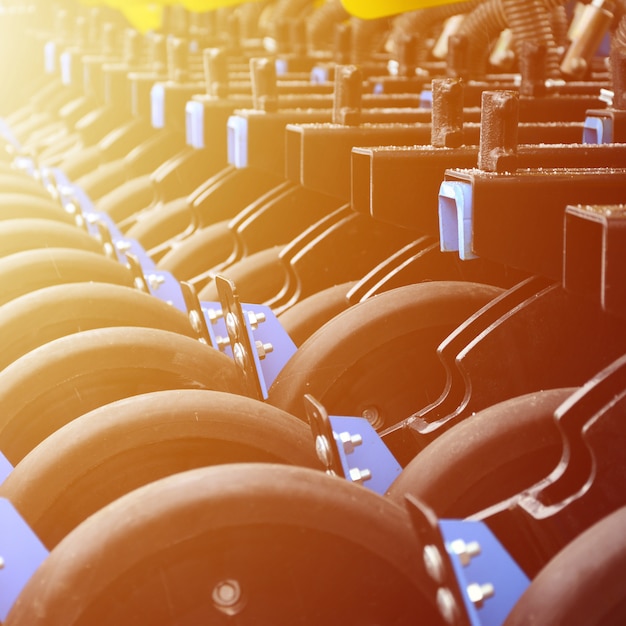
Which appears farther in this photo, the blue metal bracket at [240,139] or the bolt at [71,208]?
the bolt at [71,208]

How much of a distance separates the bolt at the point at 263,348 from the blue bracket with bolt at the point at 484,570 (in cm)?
90

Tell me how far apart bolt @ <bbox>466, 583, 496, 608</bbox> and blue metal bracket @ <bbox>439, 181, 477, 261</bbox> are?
0.49 m

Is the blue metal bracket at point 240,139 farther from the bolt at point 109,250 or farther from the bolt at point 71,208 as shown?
the bolt at point 71,208

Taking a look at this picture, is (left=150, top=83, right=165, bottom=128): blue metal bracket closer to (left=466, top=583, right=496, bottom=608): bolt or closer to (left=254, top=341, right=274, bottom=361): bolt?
(left=254, top=341, right=274, bottom=361): bolt

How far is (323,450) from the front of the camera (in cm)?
154

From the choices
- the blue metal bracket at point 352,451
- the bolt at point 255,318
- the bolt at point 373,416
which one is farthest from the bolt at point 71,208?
the blue metal bracket at point 352,451

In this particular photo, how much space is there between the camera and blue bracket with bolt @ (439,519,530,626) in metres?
1.22

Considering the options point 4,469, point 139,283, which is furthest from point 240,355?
point 139,283

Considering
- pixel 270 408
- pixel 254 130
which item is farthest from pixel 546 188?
pixel 254 130

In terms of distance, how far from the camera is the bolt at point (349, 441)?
1580 mm

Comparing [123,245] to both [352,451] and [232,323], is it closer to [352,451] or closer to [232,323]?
[232,323]

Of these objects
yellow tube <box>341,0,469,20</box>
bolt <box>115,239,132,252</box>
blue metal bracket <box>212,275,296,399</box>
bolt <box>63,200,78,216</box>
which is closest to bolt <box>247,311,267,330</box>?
blue metal bracket <box>212,275,296,399</box>

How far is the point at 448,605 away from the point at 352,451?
17.1 inches

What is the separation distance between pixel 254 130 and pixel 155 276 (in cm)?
42
